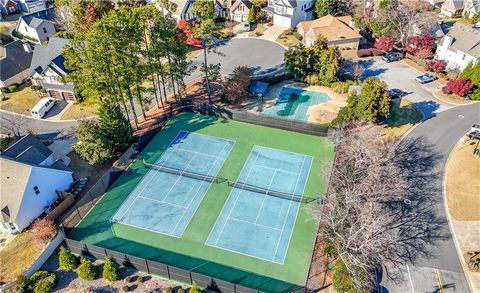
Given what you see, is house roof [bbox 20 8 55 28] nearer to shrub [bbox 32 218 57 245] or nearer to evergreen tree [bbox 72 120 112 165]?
evergreen tree [bbox 72 120 112 165]

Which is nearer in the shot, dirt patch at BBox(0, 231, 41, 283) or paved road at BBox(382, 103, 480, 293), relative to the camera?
paved road at BBox(382, 103, 480, 293)

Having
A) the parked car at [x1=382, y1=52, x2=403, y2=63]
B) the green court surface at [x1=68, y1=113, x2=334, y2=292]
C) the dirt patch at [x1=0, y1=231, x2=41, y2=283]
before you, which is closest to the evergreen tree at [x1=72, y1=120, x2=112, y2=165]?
the green court surface at [x1=68, y1=113, x2=334, y2=292]

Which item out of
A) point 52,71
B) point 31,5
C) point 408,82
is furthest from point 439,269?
point 31,5

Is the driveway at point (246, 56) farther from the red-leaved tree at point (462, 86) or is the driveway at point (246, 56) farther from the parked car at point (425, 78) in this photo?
the red-leaved tree at point (462, 86)

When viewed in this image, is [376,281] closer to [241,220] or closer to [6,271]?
[241,220]

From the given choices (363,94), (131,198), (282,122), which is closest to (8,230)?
(131,198)

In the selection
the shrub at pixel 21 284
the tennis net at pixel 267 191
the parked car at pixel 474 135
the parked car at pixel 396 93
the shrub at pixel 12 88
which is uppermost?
the parked car at pixel 396 93

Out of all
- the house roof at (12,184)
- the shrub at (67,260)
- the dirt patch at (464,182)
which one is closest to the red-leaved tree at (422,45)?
the dirt patch at (464,182)
